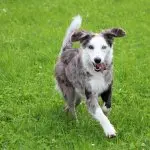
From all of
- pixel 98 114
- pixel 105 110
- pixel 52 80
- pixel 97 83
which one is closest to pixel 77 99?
pixel 105 110

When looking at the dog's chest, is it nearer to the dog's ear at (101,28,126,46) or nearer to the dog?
the dog

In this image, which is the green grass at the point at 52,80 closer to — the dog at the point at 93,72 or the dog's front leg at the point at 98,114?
the dog's front leg at the point at 98,114

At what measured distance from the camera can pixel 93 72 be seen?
6434mm

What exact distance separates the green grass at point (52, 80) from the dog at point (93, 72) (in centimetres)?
29

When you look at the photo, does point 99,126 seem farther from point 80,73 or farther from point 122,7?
point 122,7

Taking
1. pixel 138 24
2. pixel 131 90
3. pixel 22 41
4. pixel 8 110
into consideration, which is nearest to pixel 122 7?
pixel 138 24

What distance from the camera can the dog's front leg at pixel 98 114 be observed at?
6.12 meters

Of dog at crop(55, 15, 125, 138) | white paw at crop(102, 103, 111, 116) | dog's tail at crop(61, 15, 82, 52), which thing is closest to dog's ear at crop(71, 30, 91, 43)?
dog at crop(55, 15, 125, 138)

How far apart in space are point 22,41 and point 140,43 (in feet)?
8.39

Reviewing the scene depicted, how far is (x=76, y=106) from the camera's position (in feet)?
24.2

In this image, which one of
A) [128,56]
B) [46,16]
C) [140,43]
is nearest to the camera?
[128,56]

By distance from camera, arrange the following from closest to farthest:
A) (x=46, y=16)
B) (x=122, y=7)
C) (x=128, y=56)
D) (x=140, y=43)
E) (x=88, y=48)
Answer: (x=88, y=48) < (x=128, y=56) < (x=140, y=43) < (x=46, y=16) < (x=122, y=7)

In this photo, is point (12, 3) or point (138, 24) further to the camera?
point (12, 3)

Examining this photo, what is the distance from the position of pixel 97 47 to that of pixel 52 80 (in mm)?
2508
